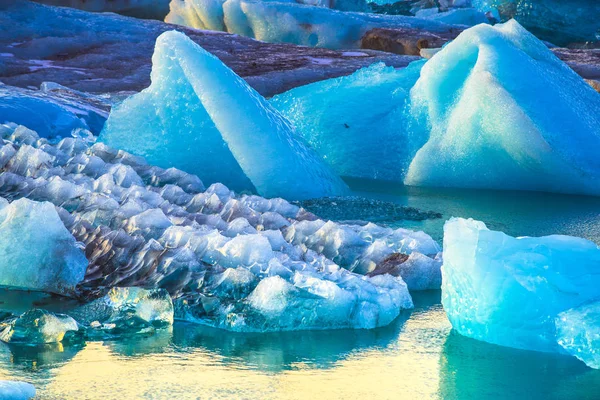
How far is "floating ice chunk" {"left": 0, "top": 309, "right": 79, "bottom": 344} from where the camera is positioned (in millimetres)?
2170

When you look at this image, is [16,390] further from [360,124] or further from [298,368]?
[360,124]

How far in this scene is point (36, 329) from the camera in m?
2.18

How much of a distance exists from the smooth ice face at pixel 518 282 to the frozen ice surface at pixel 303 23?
1042cm

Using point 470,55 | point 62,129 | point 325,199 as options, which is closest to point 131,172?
point 325,199

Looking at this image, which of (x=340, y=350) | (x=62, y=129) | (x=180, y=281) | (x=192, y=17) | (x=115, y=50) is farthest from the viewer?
(x=192, y=17)

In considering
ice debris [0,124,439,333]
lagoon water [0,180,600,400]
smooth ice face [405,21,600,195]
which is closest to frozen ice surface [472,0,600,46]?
smooth ice face [405,21,600,195]

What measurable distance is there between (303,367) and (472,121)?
3.11m

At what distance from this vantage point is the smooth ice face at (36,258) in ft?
8.77

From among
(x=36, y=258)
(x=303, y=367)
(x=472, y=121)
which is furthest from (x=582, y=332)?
(x=472, y=121)

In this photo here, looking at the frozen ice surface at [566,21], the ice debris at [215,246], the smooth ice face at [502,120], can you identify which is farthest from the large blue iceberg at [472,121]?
the frozen ice surface at [566,21]

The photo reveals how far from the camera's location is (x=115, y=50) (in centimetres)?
956

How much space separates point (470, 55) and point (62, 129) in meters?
2.33

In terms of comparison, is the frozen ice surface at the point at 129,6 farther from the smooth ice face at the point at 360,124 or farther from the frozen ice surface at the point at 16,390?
the frozen ice surface at the point at 16,390

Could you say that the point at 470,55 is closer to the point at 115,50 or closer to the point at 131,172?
the point at 131,172
